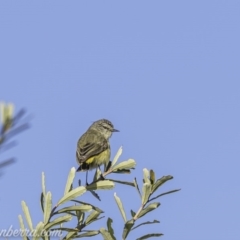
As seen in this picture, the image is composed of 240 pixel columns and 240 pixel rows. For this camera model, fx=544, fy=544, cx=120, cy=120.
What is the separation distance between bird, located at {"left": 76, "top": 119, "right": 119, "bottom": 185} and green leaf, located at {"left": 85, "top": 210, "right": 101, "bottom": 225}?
489 centimetres

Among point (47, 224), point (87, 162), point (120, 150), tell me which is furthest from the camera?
point (87, 162)

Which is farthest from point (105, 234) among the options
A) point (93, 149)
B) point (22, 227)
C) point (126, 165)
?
point (93, 149)

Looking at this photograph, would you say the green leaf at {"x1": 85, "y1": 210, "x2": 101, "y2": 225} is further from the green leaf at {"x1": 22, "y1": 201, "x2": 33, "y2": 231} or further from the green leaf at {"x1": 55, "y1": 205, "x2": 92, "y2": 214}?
the green leaf at {"x1": 22, "y1": 201, "x2": 33, "y2": 231}

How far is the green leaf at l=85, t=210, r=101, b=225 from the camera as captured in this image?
2515mm

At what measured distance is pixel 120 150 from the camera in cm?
326

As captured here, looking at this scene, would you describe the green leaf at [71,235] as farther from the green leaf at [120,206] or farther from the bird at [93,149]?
the bird at [93,149]

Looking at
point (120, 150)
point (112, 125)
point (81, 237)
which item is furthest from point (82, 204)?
point (112, 125)

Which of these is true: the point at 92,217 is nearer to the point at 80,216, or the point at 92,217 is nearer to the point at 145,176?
the point at 80,216

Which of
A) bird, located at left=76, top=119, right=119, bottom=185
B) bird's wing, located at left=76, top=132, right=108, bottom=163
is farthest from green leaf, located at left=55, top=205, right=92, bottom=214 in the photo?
bird's wing, located at left=76, top=132, right=108, bottom=163

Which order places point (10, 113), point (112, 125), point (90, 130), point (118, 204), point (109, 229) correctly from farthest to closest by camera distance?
point (112, 125), point (90, 130), point (118, 204), point (109, 229), point (10, 113)

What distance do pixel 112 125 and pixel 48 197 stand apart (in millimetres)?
8953

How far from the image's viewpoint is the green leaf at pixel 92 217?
2.52 meters

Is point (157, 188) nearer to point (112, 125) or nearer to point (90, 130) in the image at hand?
point (90, 130)

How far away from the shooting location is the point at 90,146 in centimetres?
873
